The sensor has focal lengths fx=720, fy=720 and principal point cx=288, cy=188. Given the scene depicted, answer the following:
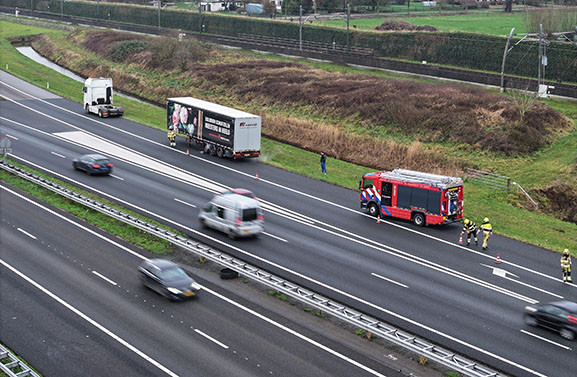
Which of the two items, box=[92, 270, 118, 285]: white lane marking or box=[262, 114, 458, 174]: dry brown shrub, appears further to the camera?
box=[262, 114, 458, 174]: dry brown shrub

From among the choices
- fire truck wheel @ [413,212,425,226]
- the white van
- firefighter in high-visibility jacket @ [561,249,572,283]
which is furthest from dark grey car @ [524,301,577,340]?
the white van

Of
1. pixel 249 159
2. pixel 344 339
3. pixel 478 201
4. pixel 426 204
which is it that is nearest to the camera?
pixel 344 339

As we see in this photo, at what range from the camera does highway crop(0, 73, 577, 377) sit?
2922cm

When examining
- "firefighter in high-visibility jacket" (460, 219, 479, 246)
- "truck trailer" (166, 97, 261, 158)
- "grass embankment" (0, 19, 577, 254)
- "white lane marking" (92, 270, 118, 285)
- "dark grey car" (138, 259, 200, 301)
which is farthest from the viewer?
"truck trailer" (166, 97, 261, 158)

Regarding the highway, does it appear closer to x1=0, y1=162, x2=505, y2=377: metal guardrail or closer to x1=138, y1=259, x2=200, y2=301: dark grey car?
x1=0, y1=162, x2=505, y2=377: metal guardrail

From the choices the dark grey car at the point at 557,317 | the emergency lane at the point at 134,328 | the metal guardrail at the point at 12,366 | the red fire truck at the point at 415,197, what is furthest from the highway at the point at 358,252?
the metal guardrail at the point at 12,366

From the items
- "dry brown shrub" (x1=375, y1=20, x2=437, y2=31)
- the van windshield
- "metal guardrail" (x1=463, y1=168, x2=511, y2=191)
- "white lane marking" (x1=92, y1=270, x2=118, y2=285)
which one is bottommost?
"white lane marking" (x1=92, y1=270, x2=118, y2=285)

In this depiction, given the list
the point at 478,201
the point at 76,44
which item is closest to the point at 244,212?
the point at 478,201

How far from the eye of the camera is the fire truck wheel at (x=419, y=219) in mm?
43656

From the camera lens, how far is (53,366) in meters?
25.8

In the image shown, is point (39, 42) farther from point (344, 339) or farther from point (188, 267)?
point (344, 339)

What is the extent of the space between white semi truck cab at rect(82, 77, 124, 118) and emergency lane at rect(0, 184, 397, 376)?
126 feet

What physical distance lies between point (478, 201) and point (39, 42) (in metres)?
106

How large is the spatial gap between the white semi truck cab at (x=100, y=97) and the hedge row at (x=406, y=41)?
5335cm
